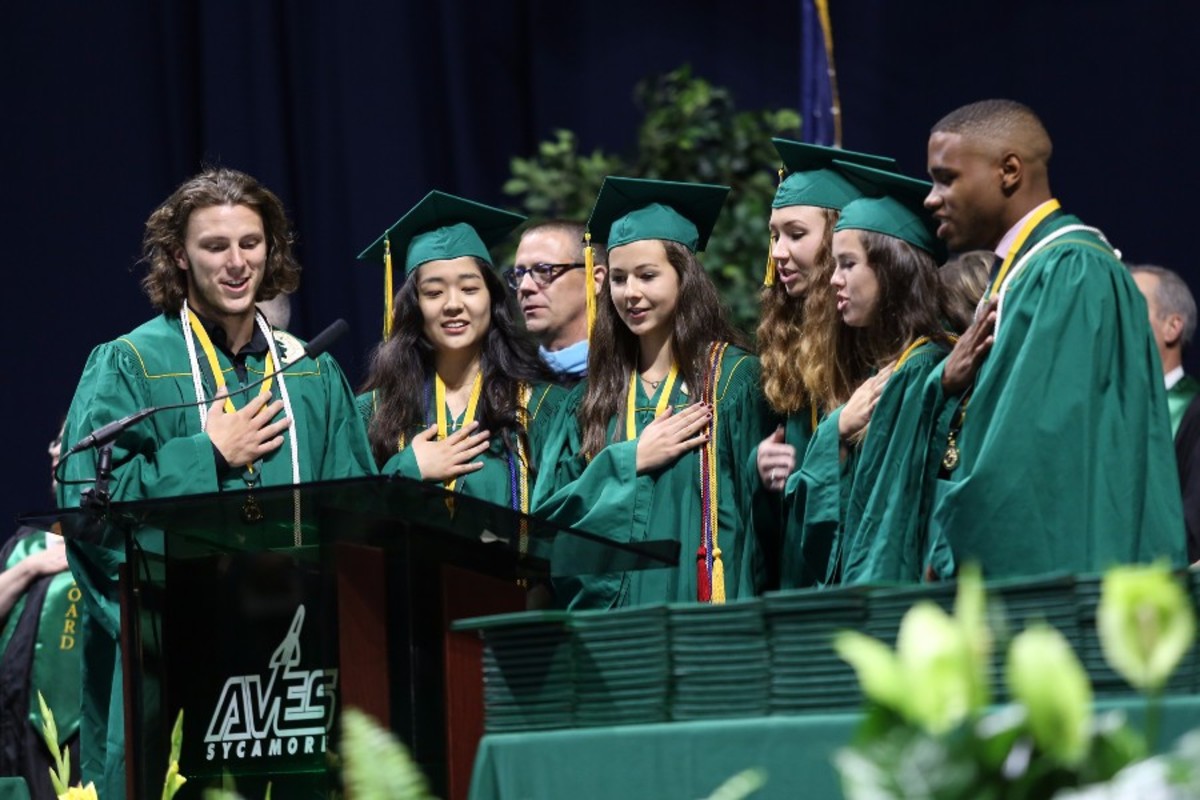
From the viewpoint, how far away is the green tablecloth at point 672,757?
6.91 feet

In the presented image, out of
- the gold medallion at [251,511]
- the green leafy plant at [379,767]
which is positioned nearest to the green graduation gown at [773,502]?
the gold medallion at [251,511]

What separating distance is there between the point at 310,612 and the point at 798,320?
1.64m

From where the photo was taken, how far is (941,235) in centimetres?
361

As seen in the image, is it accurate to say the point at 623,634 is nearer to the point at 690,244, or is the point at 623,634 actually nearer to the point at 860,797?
the point at 860,797

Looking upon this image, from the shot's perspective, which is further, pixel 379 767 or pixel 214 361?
pixel 214 361

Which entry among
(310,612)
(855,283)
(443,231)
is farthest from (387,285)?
(310,612)

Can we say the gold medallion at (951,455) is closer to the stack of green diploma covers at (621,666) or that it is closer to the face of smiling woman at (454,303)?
the stack of green diploma covers at (621,666)

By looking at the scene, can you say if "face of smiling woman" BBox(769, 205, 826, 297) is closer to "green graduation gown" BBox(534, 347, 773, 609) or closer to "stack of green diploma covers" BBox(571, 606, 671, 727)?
"green graduation gown" BBox(534, 347, 773, 609)

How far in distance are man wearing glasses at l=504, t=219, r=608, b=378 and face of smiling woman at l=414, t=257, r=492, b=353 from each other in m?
0.61

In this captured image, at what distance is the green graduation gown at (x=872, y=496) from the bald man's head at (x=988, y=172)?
34 cm

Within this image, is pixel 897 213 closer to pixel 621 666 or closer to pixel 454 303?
pixel 454 303

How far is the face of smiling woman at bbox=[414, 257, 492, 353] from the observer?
15.4ft

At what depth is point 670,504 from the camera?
14.3ft

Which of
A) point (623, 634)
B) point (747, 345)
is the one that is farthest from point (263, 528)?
point (747, 345)
